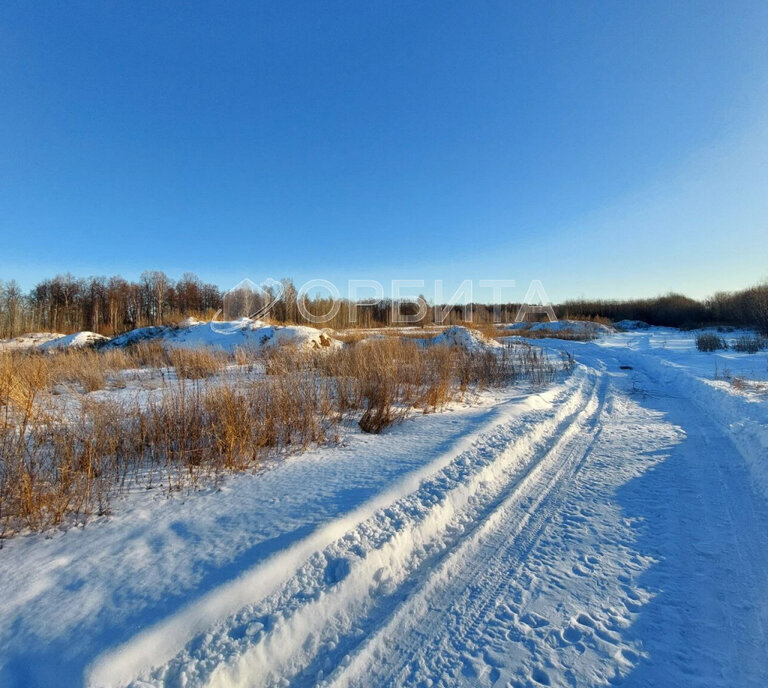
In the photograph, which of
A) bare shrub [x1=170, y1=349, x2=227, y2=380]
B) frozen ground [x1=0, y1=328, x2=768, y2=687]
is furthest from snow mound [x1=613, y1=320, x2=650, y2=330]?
frozen ground [x1=0, y1=328, x2=768, y2=687]

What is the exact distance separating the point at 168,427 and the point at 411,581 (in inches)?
128

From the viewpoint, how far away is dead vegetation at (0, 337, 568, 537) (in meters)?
3.04

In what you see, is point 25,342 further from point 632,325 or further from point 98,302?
point 632,325

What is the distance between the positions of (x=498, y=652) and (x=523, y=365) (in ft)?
37.0

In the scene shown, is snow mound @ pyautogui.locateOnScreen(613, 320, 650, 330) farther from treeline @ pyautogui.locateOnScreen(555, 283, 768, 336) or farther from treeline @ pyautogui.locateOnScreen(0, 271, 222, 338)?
treeline @ pyautogui.locateOnScreen(0, 271, 222, 338)

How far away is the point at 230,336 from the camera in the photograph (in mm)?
16484

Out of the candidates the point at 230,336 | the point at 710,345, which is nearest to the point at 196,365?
the point at 230,336

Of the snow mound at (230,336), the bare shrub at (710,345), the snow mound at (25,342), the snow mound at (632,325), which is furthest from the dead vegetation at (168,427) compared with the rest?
the snow mound at (632,325)

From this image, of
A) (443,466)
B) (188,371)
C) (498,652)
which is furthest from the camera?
(188,371)

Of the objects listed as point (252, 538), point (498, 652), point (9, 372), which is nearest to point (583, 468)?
point (498, 652)

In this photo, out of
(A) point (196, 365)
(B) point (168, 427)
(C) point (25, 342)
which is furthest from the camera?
(C) point (25, 342)

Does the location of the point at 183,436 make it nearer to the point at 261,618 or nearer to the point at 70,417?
the point at 70,417

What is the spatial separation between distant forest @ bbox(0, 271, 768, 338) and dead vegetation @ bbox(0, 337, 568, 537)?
23.3 meters

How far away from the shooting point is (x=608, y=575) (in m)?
2.48
